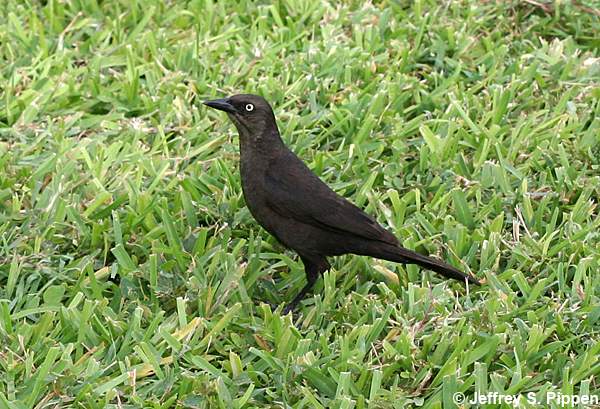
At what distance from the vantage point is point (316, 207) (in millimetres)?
5406

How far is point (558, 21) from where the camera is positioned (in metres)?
7.55

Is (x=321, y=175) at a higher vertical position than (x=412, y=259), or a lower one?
lower

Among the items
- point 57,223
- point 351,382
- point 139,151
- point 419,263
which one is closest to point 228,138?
point 139,151

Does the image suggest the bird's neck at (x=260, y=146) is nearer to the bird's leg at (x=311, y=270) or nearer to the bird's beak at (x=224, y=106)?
the bird's beak at (x=224, y=106)

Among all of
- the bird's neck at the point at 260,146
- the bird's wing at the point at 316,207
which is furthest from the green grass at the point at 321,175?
the bird's neck at the point at 260,146

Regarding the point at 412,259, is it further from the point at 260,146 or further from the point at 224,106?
the point at 224,106

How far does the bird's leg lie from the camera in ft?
17.7

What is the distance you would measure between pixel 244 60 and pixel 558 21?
1.99m

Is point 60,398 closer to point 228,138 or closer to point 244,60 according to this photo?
point 228,138

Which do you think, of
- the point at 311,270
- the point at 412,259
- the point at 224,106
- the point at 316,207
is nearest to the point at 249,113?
the point at 224,106

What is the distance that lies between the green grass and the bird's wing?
26cm

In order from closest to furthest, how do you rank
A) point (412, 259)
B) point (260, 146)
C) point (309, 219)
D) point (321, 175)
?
point (412, 259)
point (309, 219)
point (260, 146)
point (321, 175)

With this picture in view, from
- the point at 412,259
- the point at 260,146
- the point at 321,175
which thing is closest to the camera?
the point at 412,259

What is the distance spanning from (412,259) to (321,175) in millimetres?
1090
